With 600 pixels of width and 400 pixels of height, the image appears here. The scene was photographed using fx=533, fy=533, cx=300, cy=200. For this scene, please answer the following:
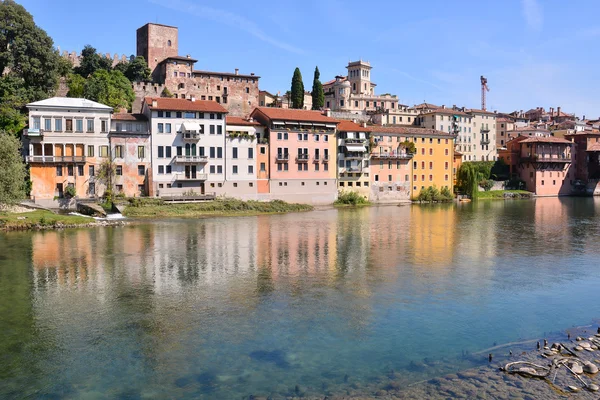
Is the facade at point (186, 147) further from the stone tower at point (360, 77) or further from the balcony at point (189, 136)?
the stone tower at point (360, 77)

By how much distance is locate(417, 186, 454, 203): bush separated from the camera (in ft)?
225

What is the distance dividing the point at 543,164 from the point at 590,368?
254 feet

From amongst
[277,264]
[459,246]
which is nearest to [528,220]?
[459,246]

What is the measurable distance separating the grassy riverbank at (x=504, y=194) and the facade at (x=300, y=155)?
87.2 ft

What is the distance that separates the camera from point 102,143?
168 ft

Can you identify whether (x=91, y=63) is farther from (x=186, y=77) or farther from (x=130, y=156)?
(x=130, y=156)

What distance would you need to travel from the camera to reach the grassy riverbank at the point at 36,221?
36562 millimetres

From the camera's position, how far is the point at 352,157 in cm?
6388

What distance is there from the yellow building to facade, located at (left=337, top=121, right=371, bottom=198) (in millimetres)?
3460

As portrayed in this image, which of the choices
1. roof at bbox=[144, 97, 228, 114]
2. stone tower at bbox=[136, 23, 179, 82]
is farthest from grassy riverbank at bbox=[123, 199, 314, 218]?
stone tower at bbox=[136, 23, 179, 82]

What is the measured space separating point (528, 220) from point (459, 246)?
19411 millimetres

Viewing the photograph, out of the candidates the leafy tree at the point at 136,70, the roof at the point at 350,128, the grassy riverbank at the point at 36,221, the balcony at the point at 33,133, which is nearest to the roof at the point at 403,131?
the roof at the point at 350,128

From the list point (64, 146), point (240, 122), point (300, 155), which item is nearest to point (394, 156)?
point (300, 155)

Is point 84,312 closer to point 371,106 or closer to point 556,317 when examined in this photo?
point 556,317
